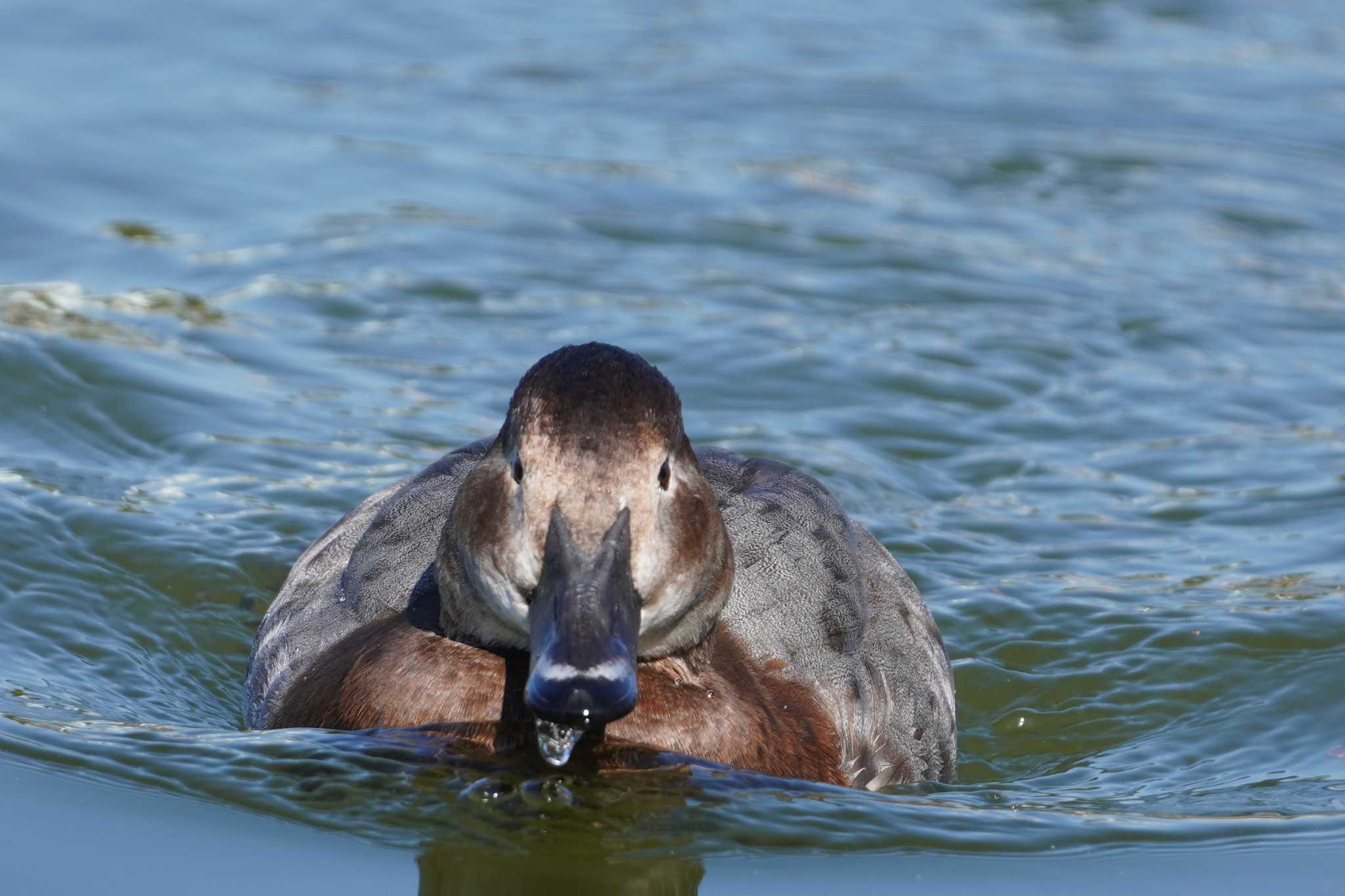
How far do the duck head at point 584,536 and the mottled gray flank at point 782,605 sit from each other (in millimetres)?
664

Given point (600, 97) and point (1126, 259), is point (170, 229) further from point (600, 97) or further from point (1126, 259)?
point (1126, 259)

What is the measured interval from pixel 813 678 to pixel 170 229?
652 centimetres

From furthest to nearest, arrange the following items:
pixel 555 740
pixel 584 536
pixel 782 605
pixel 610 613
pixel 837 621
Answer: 1. pixel 837 621
2. pixel 782 605
3. pixel 555 740
4. pixel 584 536
5. pixel 610 613

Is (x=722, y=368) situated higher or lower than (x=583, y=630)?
higher

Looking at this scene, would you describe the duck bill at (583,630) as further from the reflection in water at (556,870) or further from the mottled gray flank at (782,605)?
the mottled gray flank at (782,605)

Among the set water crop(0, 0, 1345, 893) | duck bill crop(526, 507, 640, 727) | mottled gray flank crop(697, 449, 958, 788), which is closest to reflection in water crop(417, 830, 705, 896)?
water crop(0, 0, 1345, 893)

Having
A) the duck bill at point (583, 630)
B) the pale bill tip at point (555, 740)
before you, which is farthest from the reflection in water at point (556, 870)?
the duck bill at point (583, 630)

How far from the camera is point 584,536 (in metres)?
5.04

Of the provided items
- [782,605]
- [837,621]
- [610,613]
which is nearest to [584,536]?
[610,613]

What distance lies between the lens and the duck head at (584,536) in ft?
15.7

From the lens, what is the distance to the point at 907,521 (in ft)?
29.5

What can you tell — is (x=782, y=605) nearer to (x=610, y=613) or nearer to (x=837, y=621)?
(x=837, y=621)

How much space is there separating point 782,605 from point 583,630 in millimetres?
1592

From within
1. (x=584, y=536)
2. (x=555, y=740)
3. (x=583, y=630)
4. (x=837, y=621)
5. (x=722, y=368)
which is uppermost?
(x=722, y=368)
